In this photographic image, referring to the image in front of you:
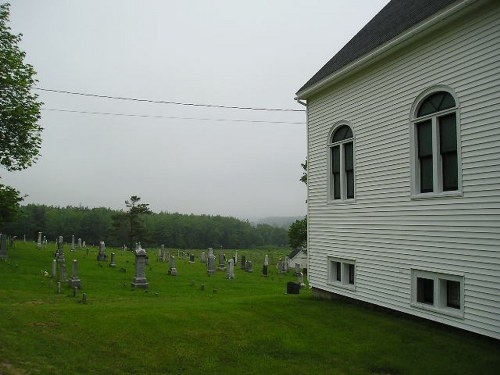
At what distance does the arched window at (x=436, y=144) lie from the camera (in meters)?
9.44

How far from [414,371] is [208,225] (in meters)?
119

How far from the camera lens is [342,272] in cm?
1327

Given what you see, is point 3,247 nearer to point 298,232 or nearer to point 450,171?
point 298,232

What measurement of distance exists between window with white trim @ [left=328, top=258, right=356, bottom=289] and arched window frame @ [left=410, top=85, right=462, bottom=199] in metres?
3.51

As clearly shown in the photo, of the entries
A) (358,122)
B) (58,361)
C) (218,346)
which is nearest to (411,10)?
(358,122)

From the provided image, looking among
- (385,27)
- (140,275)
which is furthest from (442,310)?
(140,275)

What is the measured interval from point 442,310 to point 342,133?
614cm

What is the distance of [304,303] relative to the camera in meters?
13.2

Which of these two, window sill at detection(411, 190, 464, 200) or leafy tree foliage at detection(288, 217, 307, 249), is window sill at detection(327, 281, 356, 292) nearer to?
window sill at detection(411, 190, 464, 200)

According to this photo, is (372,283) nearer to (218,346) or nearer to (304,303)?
(304,303)

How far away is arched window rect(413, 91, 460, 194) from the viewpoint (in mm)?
9438

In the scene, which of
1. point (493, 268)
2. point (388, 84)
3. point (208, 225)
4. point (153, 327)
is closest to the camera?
point (493, 268)

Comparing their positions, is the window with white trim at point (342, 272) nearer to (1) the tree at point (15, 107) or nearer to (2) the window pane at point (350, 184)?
(2) the window pane at point (350, 184)

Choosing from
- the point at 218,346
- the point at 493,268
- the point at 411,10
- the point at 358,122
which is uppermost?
the point at 411,10
